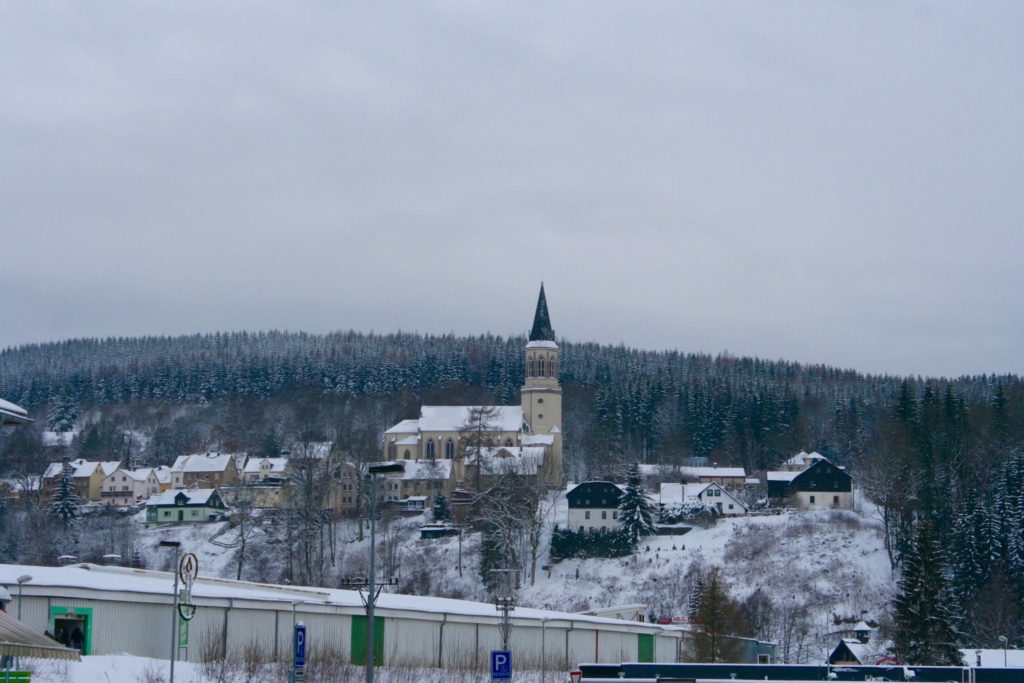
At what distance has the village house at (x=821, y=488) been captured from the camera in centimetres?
11806

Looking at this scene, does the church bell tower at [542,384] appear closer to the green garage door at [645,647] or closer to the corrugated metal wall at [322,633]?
the green garage door at [645,647]

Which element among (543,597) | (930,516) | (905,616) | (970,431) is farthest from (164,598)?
(970,431)

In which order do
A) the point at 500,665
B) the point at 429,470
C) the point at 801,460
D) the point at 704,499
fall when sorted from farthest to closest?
the point at 429,470 → the point at 801,460 → the point at 704,499 → the point at 500,665

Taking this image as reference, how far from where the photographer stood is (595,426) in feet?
570

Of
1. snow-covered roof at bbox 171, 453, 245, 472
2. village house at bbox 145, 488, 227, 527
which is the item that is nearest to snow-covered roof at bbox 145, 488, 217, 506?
village house at bbox 145, 488, 227, 527

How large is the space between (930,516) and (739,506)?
77.7 ft

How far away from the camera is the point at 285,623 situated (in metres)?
46.9

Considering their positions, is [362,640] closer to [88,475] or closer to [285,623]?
[285,623]

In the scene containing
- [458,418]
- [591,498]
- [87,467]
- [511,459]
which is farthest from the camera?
[458,418]

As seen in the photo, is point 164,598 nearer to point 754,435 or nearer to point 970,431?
point 970,431

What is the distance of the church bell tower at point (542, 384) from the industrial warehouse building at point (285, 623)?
316 feet

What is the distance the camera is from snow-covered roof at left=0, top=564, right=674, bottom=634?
4222 cm

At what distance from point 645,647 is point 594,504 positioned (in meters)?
55.2

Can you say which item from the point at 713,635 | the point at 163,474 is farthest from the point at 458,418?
the point at 713,635
